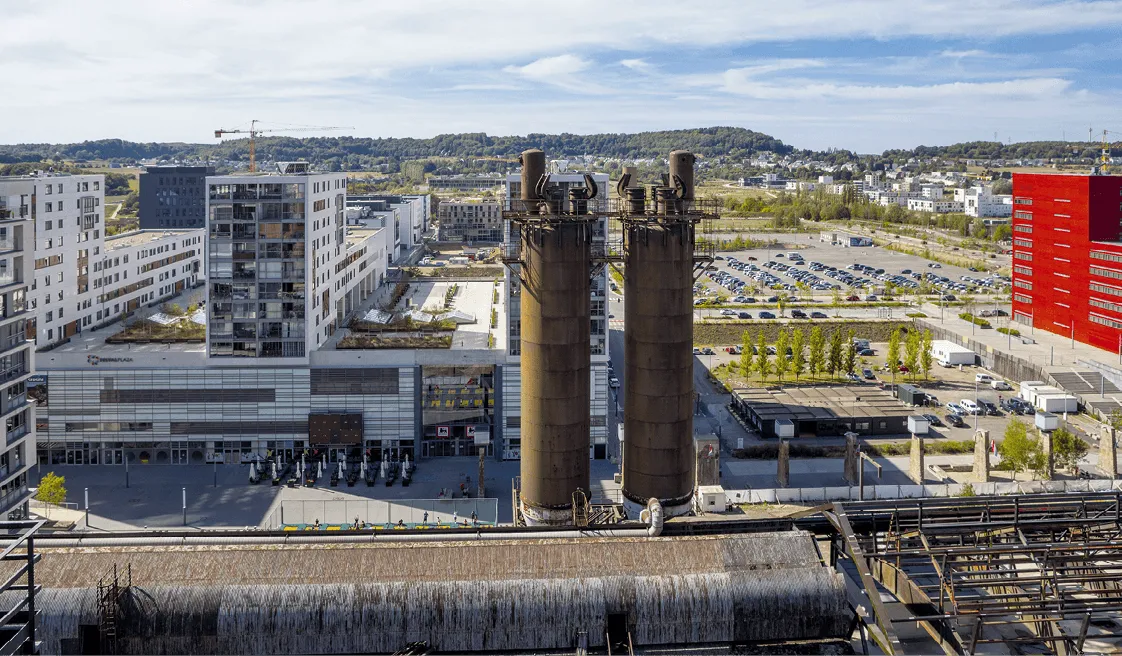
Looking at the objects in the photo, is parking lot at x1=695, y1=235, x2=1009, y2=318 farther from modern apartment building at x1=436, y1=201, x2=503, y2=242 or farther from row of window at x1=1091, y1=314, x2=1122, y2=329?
modern apartment building at x1=436, y1=201, x2=503, y2=242

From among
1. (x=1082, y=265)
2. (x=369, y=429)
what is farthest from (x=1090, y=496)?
(x=1082, y=265)

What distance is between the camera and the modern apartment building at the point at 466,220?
18350cm

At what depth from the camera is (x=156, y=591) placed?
72.7 ft

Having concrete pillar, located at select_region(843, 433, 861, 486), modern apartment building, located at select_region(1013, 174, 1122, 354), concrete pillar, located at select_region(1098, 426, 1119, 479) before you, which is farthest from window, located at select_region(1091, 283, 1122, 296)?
concrete pillar, located at select_region(843, 433, 861, 486)

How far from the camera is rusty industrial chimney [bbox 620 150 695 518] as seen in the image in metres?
29.4

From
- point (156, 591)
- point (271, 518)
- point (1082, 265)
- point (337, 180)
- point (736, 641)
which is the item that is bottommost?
point (271, 518)

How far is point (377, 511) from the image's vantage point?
46438 mm

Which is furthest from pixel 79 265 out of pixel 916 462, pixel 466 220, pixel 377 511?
pixel 466 220

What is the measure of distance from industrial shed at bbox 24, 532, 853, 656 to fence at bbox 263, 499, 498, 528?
20303mm

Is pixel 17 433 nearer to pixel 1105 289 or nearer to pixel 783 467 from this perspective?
pixel 783 467

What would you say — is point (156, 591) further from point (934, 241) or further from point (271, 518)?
point (934, 241)

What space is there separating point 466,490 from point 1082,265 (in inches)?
2337

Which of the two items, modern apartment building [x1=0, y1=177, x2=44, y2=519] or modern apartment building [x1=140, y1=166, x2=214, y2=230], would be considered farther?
modern apartment building [x1=140, y1=166, x2=214, y2=230]

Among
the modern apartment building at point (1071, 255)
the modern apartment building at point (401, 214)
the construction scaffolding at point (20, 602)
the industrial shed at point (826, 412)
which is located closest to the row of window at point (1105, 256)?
the modern apartment building at point (1071, 255)
